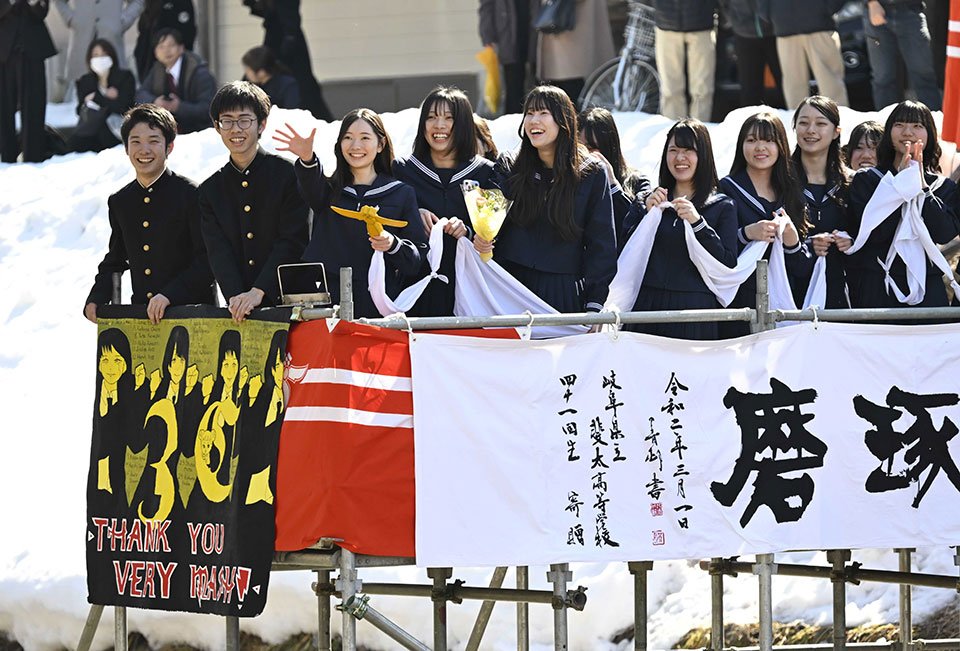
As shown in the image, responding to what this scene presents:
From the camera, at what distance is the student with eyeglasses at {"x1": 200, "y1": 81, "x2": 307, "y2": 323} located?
731 cm

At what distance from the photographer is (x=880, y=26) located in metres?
12.5

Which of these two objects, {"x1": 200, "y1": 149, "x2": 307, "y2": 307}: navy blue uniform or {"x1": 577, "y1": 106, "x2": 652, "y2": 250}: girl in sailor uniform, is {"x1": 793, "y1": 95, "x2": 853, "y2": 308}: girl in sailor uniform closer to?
{"x1": 577, "y1": 106, "x2": 652, "y2": 250}: girl in sailor uniform

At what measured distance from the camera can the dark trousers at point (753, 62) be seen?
1312 centimetres

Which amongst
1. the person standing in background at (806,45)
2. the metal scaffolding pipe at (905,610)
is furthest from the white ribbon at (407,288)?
the person standing in background at (806,45)

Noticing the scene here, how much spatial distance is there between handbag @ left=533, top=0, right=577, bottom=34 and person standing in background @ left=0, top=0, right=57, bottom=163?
14.2 feet

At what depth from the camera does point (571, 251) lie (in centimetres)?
725

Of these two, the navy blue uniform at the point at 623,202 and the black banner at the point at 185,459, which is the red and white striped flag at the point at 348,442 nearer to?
the black banner at the point at 185,459

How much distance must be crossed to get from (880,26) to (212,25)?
786 cm

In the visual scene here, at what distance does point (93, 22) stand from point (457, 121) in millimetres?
9795

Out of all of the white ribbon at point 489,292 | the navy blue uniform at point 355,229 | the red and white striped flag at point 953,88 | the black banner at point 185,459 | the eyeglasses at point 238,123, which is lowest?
the black banner at point 185,459

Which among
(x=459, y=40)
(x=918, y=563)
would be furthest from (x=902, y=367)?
(x=459, y=40)

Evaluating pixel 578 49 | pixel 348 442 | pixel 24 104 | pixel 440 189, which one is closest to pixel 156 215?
pixel 440 189

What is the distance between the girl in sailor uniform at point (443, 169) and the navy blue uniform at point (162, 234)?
94 cm

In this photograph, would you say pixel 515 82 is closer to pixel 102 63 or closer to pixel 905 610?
pixel 102 63
